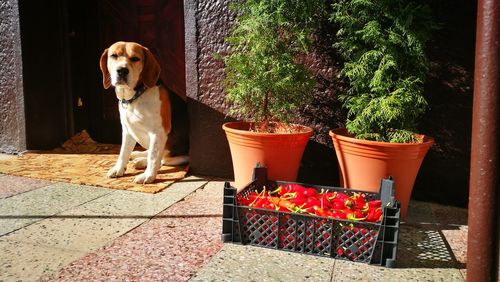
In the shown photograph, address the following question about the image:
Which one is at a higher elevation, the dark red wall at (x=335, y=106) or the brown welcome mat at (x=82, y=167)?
the dark red wall at (x=335, y=106)

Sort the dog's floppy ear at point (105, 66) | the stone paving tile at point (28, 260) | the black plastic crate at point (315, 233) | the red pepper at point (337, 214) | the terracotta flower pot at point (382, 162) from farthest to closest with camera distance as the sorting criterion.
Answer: the dog's floppy ear at point (105, 66), the terracotta flower pot at point (382, 162), the red pepper at point (337, 214), the black plastic crate at point (315, 233), the stone paving tile at point (28, 260)

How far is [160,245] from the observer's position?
2303mm

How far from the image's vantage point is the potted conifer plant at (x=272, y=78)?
2.94 metres

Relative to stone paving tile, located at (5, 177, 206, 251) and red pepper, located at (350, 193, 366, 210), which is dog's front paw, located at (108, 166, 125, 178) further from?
red pepper, located at (350, 193, 366, 210)

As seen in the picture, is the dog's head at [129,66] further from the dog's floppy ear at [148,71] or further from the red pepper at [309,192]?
the red pepper at [309,192]

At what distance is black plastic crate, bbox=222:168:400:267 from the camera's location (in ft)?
6.81

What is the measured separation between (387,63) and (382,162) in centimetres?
65

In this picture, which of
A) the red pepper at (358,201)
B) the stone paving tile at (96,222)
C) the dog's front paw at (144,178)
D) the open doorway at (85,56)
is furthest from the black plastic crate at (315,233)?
the open doorway at (85,56)

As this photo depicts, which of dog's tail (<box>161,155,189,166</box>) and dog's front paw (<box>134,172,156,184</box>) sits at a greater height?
dog's tail (<box>161,155,189,166</box>)

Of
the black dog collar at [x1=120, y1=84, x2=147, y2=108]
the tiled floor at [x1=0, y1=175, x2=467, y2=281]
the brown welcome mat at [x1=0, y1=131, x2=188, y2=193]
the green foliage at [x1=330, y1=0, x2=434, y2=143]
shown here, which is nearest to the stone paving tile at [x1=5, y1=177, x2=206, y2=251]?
the tiled floor at [x1=0, y1=175, x2=467, y2=281]

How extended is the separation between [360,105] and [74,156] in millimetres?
3240

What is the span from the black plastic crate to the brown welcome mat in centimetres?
122

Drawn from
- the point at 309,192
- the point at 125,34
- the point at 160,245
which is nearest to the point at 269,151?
the point at 309,192

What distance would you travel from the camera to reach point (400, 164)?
107 inches
